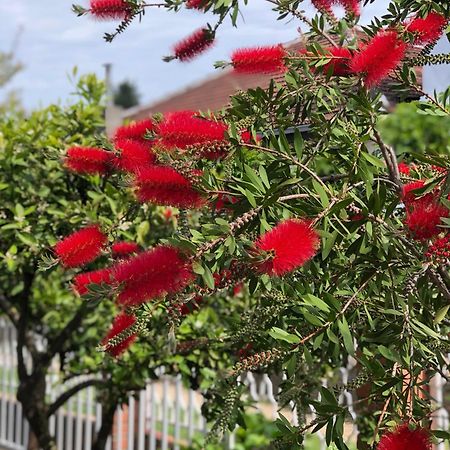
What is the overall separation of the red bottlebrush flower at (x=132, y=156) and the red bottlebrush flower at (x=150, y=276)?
0.64 meters

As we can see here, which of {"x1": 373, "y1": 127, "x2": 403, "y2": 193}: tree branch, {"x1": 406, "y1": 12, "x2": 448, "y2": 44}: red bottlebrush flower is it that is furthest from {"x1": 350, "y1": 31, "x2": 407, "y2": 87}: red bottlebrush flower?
{"x1": 406, "y1": 12, "x2": 448, "y2": 44}: red bottlebrush flower

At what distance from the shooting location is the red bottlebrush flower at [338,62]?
2.38m

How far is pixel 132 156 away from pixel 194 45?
46 cm

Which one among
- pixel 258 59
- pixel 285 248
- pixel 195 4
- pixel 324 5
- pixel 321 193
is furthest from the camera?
pixel 324 5

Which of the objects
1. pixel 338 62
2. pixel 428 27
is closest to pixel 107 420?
pixel 338 62

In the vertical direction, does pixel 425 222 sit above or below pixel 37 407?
below

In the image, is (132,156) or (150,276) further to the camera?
(132,156)

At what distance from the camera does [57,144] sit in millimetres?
4289

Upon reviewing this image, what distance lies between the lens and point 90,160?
8.62ft

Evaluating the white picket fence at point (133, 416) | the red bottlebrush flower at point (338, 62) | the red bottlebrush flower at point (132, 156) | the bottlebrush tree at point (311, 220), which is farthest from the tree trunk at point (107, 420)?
the red bottlebrush flower at point (338, 62)

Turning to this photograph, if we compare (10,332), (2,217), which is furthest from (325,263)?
(10,332)

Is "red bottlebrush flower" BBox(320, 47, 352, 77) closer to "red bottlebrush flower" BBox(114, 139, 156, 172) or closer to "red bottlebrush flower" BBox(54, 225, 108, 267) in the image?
"red bottlebrush flower" BBox(114, 139, 156, 172)

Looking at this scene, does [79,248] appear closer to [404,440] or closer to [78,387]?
[404,440]

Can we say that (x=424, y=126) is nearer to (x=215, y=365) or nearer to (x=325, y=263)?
(x=215, y=365)
